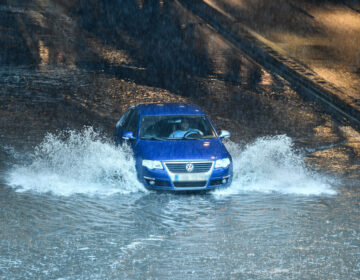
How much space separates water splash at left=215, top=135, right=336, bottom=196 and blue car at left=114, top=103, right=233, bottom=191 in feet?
1.44

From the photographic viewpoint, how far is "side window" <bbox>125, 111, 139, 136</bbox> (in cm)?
1173

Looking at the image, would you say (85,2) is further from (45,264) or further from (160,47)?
(45,264)

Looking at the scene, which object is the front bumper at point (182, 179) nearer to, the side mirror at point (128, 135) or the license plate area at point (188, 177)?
the license plate area at point (188, 177)

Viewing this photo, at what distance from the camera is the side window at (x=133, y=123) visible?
11.7m

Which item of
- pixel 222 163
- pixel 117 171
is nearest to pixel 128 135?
pixel 117 171

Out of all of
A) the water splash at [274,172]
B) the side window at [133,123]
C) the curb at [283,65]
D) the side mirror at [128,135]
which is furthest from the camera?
the curb at [283,65]

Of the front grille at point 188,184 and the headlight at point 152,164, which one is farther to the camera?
the headlight at point 152,164

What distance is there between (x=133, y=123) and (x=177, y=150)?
1.79m

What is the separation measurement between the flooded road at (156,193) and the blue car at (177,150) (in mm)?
223

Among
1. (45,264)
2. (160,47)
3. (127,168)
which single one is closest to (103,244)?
(45,264)

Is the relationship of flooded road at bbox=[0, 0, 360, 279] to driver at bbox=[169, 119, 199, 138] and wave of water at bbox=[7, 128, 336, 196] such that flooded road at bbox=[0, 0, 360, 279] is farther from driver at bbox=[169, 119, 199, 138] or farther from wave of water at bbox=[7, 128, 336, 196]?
driver at bbox=[169, 119, 199, 138]

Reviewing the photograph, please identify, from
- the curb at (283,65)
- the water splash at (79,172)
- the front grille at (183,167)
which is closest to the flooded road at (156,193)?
the water splash at (79,172)

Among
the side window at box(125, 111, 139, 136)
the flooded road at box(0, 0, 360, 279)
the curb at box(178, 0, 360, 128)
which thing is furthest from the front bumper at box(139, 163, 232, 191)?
the curb at box(178, 0, 360, 128)

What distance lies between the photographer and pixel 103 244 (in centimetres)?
732
